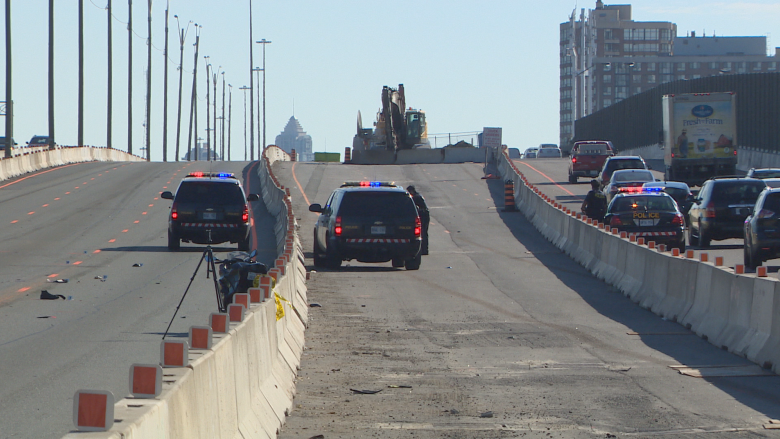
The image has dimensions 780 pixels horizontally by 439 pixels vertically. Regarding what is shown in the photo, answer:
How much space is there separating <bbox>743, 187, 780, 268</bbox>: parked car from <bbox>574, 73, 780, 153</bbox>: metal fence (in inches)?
1069

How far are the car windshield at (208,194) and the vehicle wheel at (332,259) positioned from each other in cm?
444

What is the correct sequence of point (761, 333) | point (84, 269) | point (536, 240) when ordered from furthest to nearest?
1. point (536, 240)
2. point (84, 269)
3. point (761, 333)

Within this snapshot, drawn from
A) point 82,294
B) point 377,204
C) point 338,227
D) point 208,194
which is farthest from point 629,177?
point 82,294

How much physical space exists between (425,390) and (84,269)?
13911mm

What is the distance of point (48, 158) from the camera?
60000 mm

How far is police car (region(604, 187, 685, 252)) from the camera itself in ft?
83.3

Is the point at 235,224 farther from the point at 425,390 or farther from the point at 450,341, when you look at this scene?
the point at 425,390

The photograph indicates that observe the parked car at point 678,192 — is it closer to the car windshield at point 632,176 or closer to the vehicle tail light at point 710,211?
the car windshield at point 632,176

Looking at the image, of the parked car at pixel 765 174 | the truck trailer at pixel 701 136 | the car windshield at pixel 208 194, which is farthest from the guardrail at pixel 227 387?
the truck trailer at pixel 701 136

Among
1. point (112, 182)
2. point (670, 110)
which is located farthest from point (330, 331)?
point (112, 182)

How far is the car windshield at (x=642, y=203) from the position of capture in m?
25.8

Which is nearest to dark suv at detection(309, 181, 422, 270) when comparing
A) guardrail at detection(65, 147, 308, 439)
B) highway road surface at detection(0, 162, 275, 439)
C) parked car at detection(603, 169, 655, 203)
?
highway road surface at detection(0, 162, 275, 439)

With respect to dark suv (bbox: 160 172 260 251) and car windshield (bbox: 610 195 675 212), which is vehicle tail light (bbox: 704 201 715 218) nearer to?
car windshield (bbox: 610 195 675 212)

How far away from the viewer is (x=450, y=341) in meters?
14.0
